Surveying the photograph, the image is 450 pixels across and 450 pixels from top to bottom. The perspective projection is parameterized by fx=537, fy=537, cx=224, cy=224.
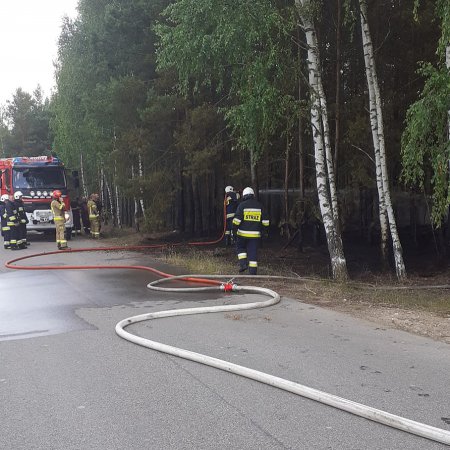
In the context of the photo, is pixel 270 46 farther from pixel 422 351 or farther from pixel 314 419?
pixel 314 419

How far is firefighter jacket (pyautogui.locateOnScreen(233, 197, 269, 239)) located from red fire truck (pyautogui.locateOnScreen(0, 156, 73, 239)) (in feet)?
33.5

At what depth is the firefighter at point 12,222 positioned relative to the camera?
1602 centimetres

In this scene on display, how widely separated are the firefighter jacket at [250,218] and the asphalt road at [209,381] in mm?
2866

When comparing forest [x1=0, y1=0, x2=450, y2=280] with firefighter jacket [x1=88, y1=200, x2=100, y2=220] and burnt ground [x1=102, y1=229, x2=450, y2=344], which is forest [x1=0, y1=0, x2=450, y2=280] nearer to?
burnt ground [x1=102, y1=229, x2=450, y2=344]

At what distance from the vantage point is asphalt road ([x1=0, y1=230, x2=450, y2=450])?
11.3ft

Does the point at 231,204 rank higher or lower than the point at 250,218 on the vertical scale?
higher

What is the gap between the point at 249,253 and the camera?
10320 millimetres

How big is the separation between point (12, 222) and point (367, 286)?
11206 mm

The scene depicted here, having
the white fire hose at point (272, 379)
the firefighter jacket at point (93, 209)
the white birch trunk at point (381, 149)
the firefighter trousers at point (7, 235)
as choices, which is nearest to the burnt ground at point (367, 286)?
the white birch trunk at point (381, 149)

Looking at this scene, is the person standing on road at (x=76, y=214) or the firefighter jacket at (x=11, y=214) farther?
the person standing on road at (x=76, y=214)

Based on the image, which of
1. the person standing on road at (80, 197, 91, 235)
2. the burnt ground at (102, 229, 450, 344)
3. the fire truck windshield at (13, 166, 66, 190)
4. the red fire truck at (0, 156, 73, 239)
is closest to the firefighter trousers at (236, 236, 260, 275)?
the burnt ground at (102, 229, 450, 344)

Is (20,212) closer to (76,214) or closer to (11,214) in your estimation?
(11,214)

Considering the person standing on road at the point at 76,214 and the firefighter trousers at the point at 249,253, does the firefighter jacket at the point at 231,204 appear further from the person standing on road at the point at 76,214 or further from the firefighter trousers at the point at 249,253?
the person standing on road at the point at 76,214

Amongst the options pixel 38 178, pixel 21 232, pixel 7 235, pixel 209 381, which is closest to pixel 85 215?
pixel 38 178
